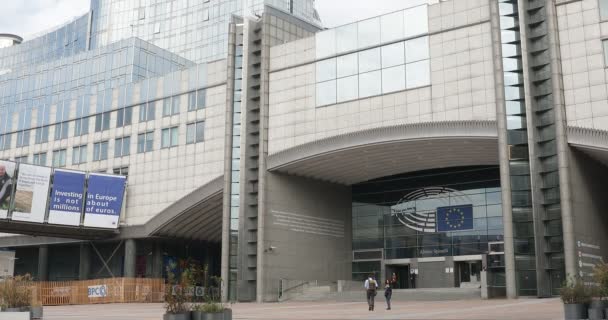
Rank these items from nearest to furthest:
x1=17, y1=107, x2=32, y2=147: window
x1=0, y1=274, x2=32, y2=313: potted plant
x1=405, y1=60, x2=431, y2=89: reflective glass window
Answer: x1=0, y1=274, x2=32, y2=313: potted plant < x1=405, y1=60, x2=431, y2=89: reflective glass window < x1=17, y1=107, x2=32, y2=147: window

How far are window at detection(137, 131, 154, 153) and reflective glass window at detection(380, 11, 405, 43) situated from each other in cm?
2567

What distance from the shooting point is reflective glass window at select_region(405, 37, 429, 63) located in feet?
157

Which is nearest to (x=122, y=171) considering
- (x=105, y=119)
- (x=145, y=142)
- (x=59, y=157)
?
(x=145, y=142)

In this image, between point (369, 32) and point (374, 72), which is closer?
point (374, 72)

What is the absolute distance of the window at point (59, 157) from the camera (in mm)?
72306

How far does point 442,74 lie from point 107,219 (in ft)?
110

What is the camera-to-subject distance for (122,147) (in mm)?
67375

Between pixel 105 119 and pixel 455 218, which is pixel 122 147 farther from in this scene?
pixel 455 218

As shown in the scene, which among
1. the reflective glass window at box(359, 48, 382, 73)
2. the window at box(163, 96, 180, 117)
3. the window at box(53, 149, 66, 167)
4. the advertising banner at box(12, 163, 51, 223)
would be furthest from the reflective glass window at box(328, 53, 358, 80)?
the window at box(53, 149, 66, 167)

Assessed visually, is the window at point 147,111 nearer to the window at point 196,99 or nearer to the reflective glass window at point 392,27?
the window at point 196,99

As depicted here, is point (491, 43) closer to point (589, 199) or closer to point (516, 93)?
point (516, 93)

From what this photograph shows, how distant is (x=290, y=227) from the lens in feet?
179

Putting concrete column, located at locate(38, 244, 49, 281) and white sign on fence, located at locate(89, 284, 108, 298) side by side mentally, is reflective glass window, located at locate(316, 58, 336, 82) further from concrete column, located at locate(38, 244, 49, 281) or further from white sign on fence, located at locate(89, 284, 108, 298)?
concrete column, located at locate(38, 244, 49, 281)

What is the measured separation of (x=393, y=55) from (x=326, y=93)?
579cm
